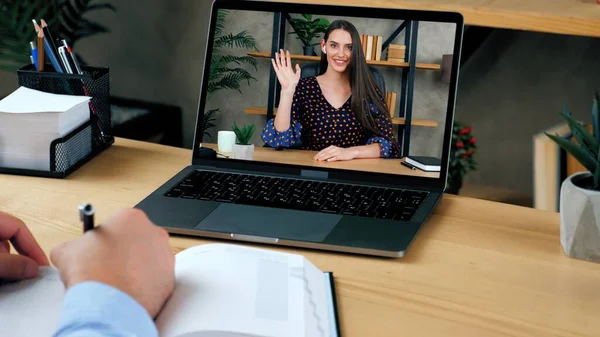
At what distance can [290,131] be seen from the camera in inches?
54.1

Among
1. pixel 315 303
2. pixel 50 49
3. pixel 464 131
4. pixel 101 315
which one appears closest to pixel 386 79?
pixel 315 303

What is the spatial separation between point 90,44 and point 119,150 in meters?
0.92

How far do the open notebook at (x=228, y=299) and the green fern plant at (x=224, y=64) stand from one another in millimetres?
461

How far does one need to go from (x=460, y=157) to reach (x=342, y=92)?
0.95 metres

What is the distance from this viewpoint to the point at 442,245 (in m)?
1.14

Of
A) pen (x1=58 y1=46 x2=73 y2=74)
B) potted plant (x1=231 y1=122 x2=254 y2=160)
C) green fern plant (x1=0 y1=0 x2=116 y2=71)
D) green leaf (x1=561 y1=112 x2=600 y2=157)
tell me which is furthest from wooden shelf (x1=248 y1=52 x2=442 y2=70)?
green fern plant (x1=0 y1=0 x2=116 y2=71)

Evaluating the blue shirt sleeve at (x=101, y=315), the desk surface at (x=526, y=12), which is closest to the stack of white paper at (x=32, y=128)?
the desk surface at (x=526, y=12)

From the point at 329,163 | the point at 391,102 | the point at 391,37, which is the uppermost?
the point at 391,37

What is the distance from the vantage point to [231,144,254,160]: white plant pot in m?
1.38

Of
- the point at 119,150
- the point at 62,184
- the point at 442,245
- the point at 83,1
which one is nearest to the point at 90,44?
the point at 83,1

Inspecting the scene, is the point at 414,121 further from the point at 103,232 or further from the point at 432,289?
the point at 103,232

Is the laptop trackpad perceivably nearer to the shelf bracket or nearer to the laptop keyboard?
the laptop keyboard

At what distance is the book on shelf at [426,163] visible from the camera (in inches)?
51.3

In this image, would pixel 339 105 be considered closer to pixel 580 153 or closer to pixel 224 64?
pixel 224 64
